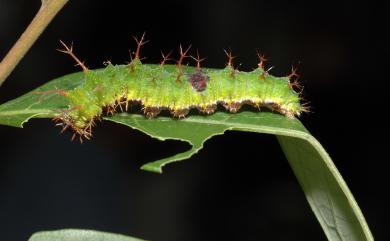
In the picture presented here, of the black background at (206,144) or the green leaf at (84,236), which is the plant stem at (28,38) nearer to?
the green leaf at (84,236)

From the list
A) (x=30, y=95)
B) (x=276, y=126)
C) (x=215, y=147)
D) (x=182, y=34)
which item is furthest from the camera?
(x=215, y=147)

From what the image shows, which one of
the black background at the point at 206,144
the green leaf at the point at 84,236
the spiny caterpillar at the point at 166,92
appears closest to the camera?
the green leaf at the point at 84,236

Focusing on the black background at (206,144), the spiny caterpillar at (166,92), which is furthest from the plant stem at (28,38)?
the black background at (206,144)

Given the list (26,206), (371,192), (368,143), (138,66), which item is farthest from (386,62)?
(138,66)

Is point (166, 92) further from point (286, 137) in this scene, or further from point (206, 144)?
point (206, 144)

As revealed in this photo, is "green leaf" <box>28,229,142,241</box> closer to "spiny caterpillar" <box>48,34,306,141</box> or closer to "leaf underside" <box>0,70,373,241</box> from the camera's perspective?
"leaf underside" <box>0,70,373,241</box>

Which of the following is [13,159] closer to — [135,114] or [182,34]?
[182,34]
